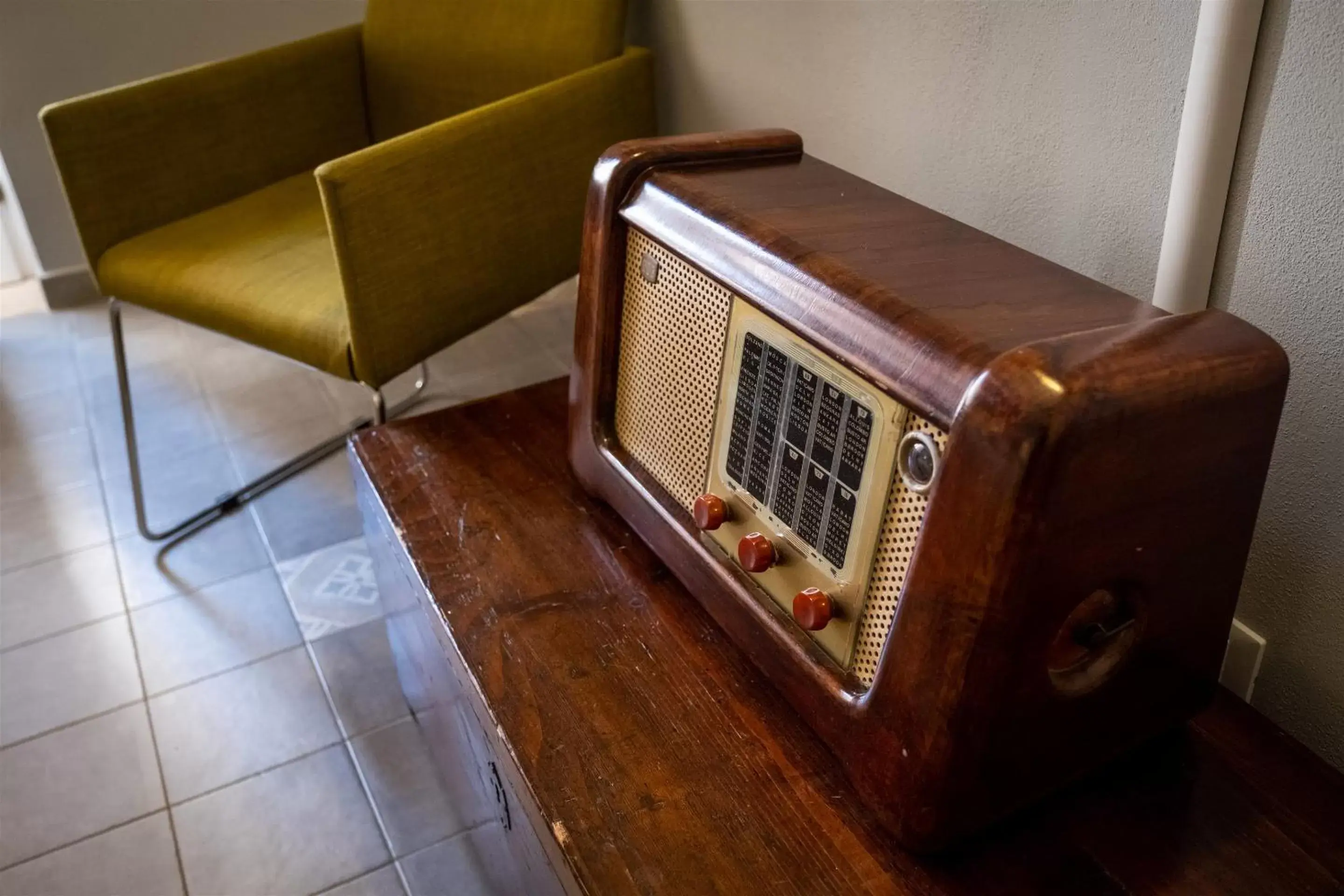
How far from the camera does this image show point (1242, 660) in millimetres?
858

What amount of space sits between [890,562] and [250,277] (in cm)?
104

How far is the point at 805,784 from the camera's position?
0.70 meters

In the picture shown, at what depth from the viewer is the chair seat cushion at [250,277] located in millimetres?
1290

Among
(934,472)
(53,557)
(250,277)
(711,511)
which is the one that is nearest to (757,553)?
(711,511)

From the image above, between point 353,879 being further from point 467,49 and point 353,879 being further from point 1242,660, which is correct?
point 467,49

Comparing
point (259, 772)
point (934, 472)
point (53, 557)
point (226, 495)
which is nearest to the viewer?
point (934, 472)

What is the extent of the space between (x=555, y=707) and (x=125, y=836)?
740 millimetres

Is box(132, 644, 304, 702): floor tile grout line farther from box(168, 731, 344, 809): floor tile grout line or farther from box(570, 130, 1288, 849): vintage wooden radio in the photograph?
box(570, 130, 1288, 849): vintage wooden radio

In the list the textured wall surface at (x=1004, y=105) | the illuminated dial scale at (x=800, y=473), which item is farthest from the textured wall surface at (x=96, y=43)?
the illuminated dial scale at (x=800, y=473)

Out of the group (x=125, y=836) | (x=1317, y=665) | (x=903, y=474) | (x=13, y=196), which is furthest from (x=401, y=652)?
(x=13, y=196)

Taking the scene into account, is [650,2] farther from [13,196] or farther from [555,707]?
[13,196]

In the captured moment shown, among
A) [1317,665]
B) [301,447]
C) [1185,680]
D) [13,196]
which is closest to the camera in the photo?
[1185,680]

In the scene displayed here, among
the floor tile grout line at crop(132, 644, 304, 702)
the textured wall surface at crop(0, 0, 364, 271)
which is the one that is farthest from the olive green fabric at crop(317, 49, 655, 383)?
the textured wall surface at crop(0, 0, 364, 271)

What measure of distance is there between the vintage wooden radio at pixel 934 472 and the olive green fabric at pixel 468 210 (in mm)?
430
